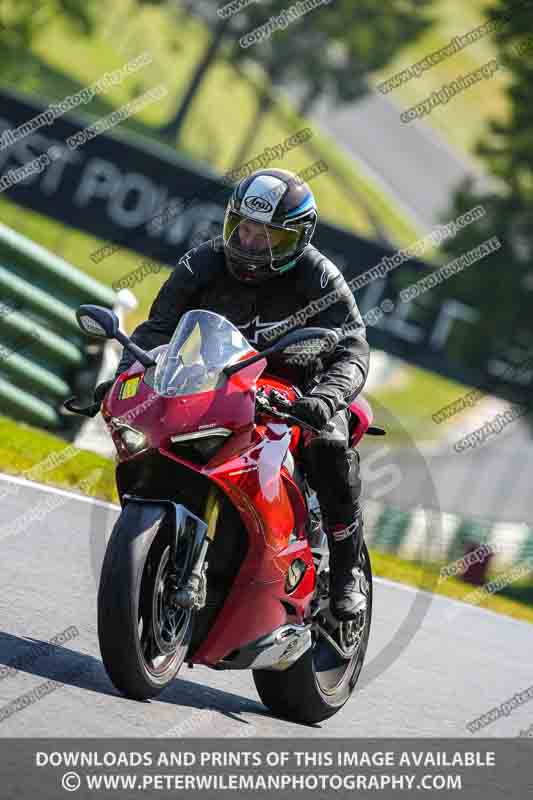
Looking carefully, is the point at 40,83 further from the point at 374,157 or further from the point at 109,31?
the point at 374,157

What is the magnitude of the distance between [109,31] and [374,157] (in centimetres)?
1208

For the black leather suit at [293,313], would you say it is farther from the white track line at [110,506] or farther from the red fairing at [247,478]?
the white track line at [110,506]

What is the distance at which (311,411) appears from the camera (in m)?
5.27

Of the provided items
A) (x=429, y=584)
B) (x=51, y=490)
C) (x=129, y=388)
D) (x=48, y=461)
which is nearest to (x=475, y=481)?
(x=429, y=584)

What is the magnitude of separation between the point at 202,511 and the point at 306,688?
1134 mm

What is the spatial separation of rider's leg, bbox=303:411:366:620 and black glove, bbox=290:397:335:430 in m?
0.39

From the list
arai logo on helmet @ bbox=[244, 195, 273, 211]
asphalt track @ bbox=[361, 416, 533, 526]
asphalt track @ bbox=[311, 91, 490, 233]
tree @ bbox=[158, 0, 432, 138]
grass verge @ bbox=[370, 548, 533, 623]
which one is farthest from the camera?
asphalt track @ bbox=[311, 91, 490, 233]

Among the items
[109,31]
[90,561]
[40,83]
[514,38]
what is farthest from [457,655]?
[109,31]

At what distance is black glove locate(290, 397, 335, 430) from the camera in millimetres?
5270

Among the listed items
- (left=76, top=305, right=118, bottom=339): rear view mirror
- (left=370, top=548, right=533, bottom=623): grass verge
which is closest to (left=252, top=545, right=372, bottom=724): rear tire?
(left=76, top=305, right=118, bottom=339): rear view mirror

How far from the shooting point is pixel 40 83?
169ft

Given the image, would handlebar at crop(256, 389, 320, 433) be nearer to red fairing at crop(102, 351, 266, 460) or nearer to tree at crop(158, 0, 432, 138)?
red fairing at crop(102, 351, 266, 460)
